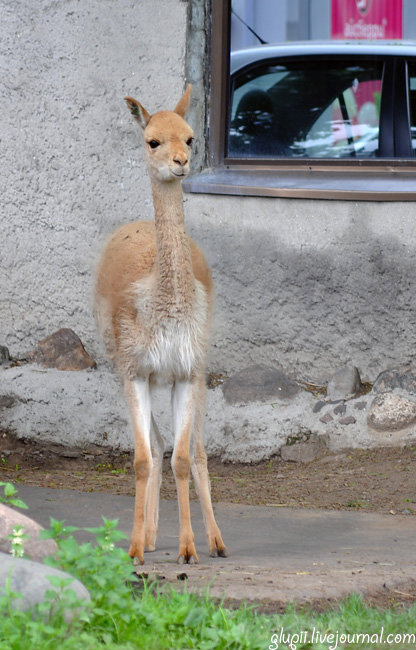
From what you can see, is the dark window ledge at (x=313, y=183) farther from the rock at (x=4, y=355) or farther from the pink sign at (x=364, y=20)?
the rock at (x=4, y=355)

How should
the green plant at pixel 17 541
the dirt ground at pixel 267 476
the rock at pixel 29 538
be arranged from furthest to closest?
the dirt ground at pixel 267 476 → the rock at pixel 29 538 → the green plant at pixel 17 541

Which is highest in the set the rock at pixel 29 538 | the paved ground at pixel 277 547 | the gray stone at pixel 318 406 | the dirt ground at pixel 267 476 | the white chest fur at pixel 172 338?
the white chest fur at pixel 172 338

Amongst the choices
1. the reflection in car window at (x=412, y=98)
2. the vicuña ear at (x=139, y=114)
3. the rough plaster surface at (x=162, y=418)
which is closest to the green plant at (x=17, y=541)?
the vicuña ear at (x=139, y=114)

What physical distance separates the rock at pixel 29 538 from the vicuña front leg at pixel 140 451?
29.5 inches

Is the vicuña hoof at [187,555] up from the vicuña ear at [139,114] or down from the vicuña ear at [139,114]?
down

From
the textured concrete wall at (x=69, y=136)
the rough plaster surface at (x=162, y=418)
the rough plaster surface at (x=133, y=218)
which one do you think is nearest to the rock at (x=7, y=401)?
the rough plaster surface at (x=162, y=418)

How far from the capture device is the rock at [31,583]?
3158 millimetres

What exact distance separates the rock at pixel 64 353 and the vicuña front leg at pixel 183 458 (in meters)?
2.40

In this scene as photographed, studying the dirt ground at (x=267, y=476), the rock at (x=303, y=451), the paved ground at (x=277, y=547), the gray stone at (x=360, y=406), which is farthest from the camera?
the gray stone at (x=360, y=406)

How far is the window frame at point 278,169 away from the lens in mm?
6887

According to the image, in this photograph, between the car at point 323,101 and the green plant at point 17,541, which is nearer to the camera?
the green plant at point 17,541

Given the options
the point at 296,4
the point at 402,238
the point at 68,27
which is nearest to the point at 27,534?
the point at 402,238

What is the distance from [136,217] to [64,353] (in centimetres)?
110

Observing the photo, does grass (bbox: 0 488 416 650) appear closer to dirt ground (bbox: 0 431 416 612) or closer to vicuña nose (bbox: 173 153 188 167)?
vicuña nose (bbox: 173 153 188 167)
